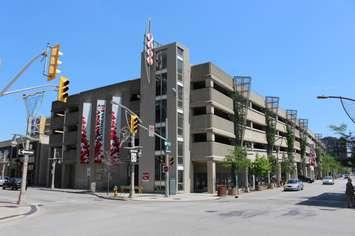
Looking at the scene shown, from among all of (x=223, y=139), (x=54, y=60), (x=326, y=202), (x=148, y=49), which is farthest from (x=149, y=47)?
(x=54, y=60)

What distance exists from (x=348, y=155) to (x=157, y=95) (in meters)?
30.0

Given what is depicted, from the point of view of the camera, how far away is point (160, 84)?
53.2 m

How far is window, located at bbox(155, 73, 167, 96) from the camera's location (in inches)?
2080

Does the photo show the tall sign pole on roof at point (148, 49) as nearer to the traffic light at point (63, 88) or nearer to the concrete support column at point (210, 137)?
the concrete support column at point (210, 137)

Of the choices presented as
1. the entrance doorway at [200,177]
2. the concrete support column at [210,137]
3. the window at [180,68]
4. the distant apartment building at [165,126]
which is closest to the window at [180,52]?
the distant apartment building at [165,126]

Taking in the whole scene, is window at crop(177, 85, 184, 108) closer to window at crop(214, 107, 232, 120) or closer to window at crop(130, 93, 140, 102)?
window at crop(214, 107, 232, 120)

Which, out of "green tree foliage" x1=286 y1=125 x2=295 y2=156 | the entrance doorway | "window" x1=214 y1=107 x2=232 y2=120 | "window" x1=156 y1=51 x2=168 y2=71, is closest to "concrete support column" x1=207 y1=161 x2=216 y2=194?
the entrance doorway

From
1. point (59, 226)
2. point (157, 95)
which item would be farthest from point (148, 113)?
point (59, 226)

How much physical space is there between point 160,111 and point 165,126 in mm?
2603

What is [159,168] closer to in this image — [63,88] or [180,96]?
[180,96]

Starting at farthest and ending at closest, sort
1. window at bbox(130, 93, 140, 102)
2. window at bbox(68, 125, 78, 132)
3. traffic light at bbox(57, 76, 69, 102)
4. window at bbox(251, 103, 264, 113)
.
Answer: window at bbox(251, 103, 264, 113) < window at bbox(68, 125, 78, 132) < window at bbox(130, 93, 140, 102) < traffic light at bbox(57, 76, 69, 102)

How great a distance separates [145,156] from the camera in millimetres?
52750

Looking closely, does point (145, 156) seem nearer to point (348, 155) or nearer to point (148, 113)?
point (148, 113)

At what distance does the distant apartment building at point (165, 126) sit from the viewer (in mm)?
51250
